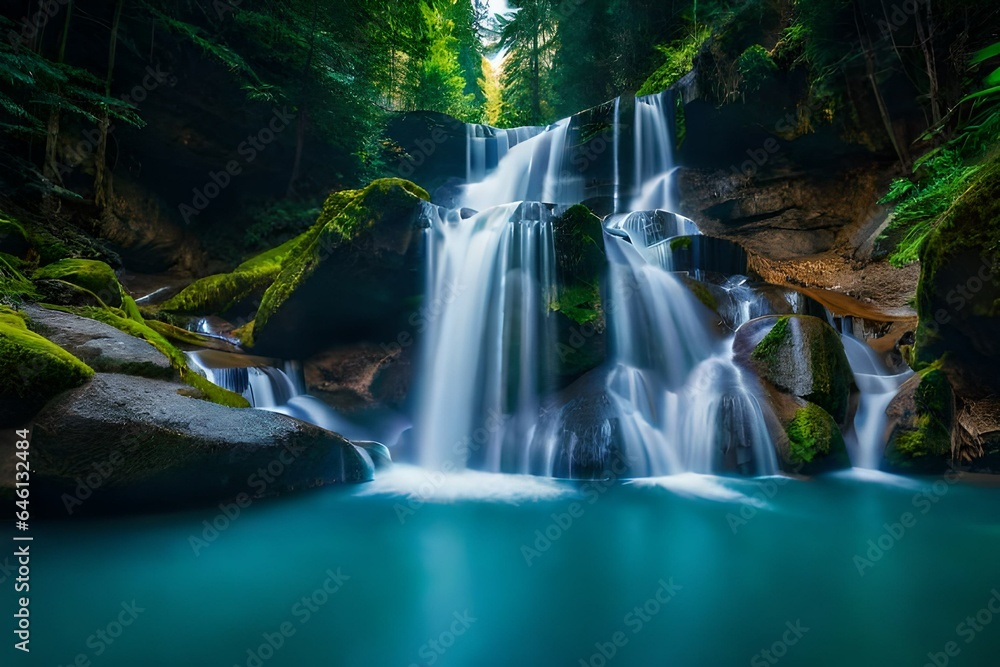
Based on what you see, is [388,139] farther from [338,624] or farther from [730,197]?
[338,624]

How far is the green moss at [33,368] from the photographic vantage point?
3.58 meters

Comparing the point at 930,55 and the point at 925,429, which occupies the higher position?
the point at 930,55

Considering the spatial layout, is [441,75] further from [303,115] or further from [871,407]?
[871,407]

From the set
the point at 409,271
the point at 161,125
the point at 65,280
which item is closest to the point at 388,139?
the point at 161,125

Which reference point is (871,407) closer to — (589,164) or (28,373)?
(28,373)

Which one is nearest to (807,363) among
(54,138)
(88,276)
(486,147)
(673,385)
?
(673,385)

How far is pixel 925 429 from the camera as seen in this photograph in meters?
5.30

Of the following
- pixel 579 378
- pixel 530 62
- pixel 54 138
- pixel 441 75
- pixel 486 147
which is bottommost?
pixel 579 378

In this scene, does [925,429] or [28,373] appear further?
[925,429]

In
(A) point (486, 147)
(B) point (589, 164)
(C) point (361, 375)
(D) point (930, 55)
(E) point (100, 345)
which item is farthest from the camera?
(A) point (486, 147)

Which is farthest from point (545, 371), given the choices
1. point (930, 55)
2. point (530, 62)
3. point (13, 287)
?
point (530, 62)

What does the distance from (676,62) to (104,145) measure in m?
13.9

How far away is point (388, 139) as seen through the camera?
15.6 metres

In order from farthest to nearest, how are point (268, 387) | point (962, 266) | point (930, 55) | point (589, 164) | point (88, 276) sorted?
point (589, 164)
point (930, 55)
point (268, 387)
point (88, 276)
point (962, 266)
